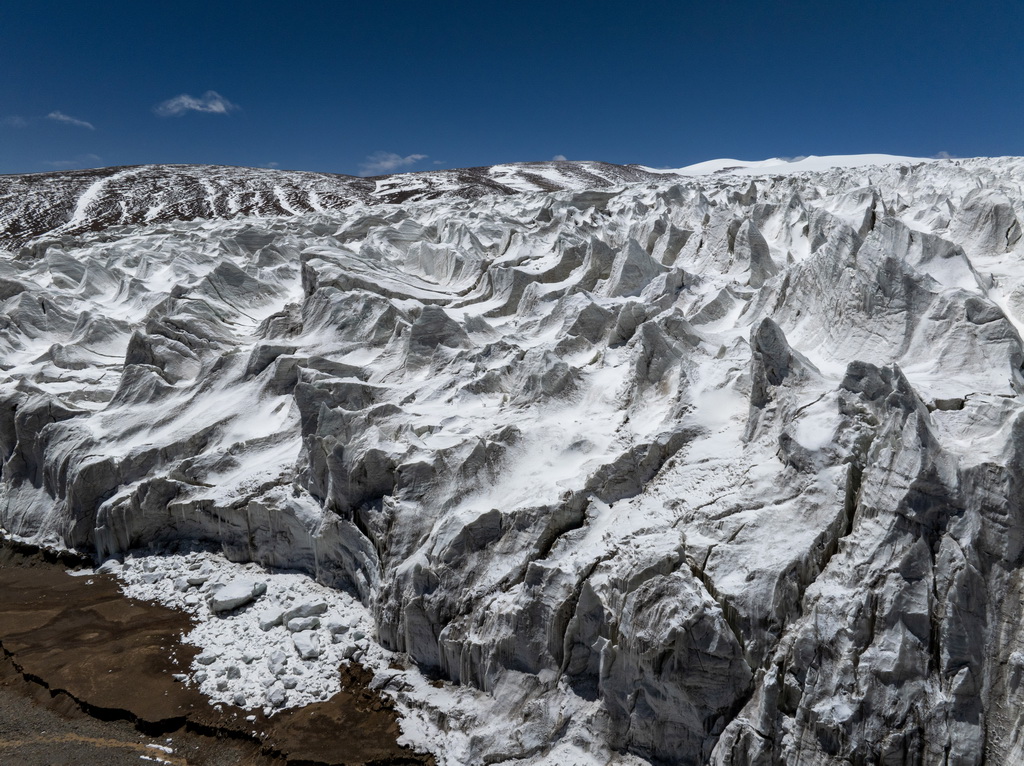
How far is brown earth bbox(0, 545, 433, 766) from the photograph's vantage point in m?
7.56

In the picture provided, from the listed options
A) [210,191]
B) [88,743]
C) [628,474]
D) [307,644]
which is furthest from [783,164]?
[88,743]

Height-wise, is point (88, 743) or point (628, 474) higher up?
point (628, 474)

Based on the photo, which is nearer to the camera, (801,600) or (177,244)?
(801,600)

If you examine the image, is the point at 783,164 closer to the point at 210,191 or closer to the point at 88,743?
the point at 210,191

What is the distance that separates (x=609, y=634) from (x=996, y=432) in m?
4.69

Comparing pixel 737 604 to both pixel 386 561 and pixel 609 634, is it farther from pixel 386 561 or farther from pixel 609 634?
pixel 386 561

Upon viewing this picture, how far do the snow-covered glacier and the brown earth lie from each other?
0.79 metres

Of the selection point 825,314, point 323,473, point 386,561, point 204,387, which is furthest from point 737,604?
point 204,387

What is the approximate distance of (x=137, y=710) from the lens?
8.17m

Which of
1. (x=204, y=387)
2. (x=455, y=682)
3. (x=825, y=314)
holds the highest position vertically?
(x=825, y=314)

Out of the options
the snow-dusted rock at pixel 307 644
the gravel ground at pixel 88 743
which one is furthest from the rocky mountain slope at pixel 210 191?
the gravel ground at pixel 88 743

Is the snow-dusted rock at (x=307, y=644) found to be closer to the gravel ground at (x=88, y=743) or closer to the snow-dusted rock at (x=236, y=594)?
the gravel ground at (x=88, y=743)

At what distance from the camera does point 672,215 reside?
23672 mm

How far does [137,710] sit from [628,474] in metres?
7.37
